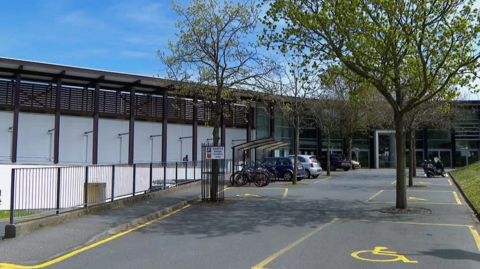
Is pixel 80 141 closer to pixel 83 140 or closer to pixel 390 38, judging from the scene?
pixel 83 140

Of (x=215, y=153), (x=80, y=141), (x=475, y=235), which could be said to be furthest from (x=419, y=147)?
(x=475, y=235)

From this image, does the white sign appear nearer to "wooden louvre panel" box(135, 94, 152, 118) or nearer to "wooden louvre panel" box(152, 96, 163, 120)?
"wooden louvre panel" box(135, 94, 152, 118)

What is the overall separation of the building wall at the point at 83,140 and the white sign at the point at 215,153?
19.0 m

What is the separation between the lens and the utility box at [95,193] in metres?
12.3

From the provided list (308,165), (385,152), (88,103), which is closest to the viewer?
(308,165)

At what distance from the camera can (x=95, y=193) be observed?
1268 centimetres

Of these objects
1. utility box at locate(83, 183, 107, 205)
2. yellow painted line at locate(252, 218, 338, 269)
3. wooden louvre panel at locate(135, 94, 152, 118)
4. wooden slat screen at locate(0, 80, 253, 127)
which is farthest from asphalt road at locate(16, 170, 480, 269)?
wooden louvre panel at locate(135, 94, 152, 118)

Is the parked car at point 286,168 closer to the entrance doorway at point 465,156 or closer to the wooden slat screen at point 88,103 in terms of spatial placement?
the wooden slat screen at point 88,103

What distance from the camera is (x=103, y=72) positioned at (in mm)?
30359

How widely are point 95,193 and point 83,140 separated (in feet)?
68.5

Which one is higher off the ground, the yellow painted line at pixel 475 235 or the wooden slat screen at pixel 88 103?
the wooden slat screen at pixel 88 103

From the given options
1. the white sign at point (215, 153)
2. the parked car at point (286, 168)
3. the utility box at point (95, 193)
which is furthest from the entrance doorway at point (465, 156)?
the utility box at point (95, 193)

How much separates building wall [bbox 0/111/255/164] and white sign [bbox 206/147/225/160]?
62.2 ft

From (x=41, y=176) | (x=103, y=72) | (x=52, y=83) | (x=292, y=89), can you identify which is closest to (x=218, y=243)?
(x=41, y=176)
